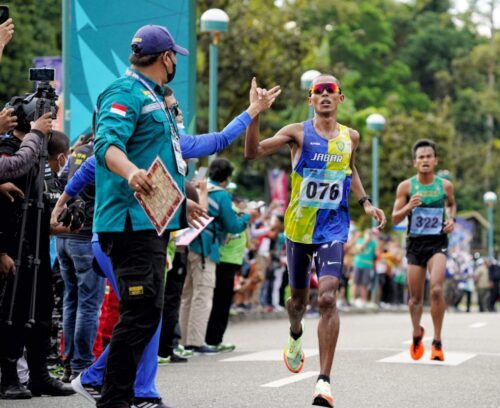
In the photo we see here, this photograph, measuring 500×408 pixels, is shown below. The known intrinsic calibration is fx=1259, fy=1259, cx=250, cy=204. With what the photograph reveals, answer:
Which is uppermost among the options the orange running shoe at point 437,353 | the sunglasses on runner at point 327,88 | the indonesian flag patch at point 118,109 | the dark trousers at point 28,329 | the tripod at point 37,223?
the sunglasses on runner at point 327,88

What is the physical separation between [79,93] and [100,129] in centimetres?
872

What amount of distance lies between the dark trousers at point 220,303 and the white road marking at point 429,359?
2209mm

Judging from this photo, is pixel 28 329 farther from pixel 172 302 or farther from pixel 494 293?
pixel 494 293

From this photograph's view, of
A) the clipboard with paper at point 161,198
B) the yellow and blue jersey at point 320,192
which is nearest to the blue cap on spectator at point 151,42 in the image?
the clipboard with paper at point 161,198

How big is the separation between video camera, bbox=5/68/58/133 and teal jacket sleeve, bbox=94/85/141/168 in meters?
1.65

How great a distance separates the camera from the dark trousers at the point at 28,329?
8727 mm

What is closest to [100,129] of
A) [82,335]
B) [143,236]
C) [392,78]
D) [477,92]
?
[143,236]

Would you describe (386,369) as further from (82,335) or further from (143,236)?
(143,236)

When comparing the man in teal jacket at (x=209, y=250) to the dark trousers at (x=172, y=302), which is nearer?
the dark trousers at (x=172, y=302)

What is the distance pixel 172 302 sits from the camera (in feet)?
41.8

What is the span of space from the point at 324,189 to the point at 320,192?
0.12 feet

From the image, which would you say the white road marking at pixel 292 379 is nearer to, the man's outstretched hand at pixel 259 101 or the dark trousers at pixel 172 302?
the dark trousers at pixel 172 302

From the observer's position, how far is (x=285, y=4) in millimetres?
38531

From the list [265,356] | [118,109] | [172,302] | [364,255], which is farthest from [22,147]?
[364,255]
